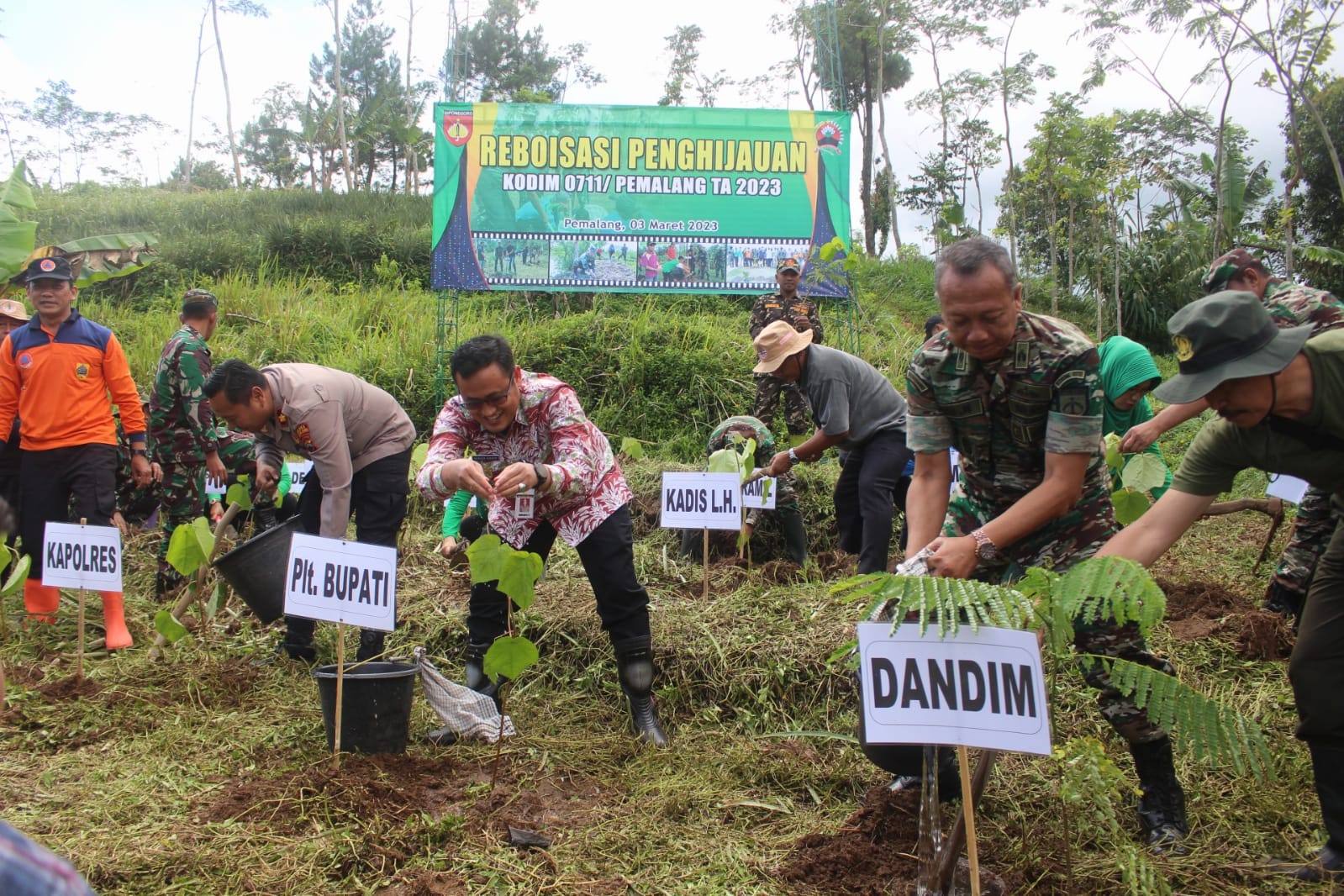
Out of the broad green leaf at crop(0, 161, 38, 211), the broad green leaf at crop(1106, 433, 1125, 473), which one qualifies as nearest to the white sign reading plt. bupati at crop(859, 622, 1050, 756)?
the broad green leaf at crop(1106, 433, 1125, 473)

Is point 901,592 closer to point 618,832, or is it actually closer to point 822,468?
point 618,832

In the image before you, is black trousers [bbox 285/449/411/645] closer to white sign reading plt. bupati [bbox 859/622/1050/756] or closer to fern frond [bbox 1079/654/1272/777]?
white sign reading plt. bupati [bbox 859/622/1050/756]

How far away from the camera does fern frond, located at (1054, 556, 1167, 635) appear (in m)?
1.70

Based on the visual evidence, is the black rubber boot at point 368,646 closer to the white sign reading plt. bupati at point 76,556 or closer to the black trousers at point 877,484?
the white sign reading plt. bupati at point 76,556

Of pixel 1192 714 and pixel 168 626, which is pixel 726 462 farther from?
pixel 1192 714

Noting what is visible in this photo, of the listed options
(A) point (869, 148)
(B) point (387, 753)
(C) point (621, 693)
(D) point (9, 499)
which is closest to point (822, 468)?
(C) point (621, 693)

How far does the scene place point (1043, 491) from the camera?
2322 millimetres

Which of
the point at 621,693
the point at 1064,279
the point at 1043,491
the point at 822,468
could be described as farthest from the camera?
the point at 1064,279

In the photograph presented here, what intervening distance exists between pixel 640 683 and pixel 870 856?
1309mm

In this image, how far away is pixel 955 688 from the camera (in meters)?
1.92

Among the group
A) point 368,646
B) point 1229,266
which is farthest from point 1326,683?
point 368,646

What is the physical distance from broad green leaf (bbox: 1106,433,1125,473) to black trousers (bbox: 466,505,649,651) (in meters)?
2.37

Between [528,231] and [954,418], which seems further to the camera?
[528,231]

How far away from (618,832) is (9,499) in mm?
4351
